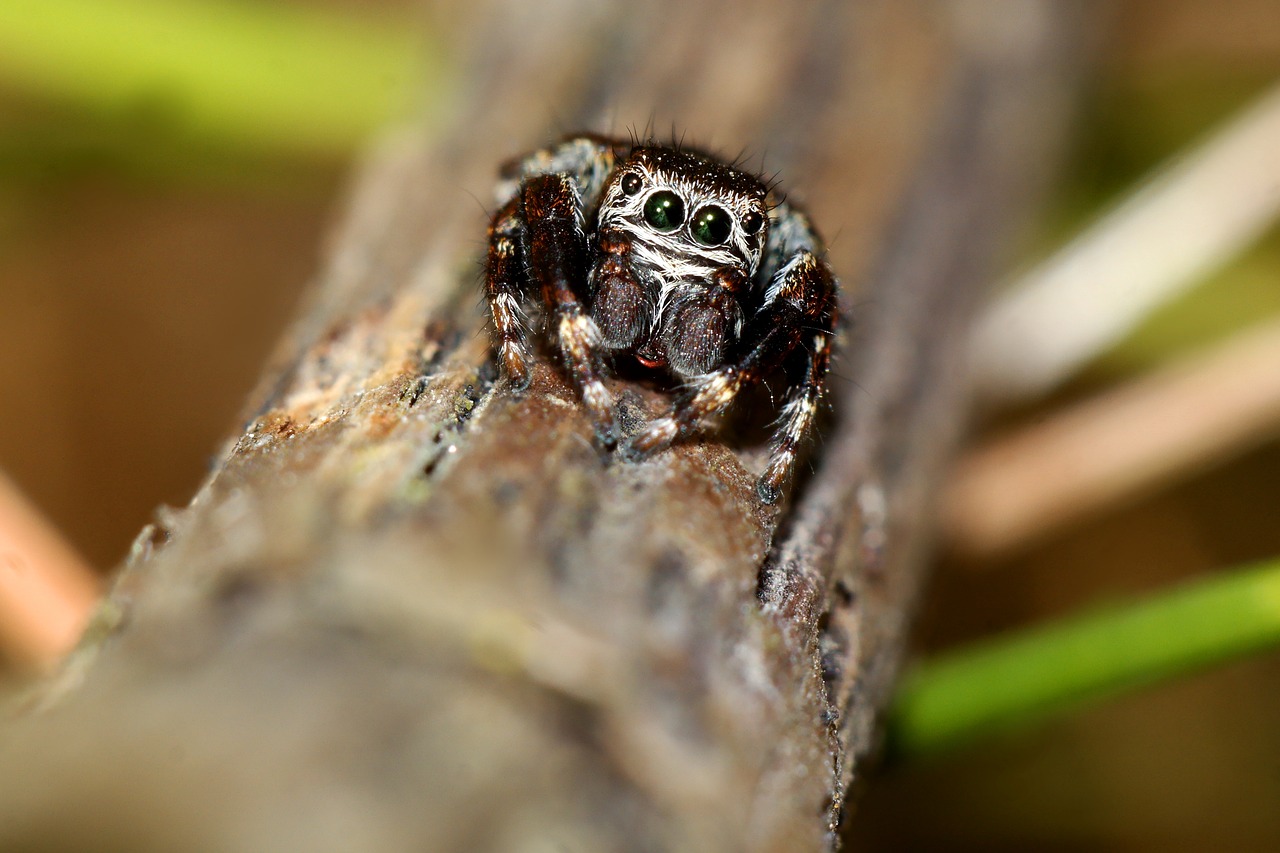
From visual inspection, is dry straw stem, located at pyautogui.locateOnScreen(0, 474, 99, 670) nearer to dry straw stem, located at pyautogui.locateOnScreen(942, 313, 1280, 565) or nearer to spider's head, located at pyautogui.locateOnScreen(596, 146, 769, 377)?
spider's head, located at pyautogui.locateOnScreen(596, 146, 769, 377)

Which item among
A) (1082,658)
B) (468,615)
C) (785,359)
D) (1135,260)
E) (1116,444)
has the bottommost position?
(468,615)

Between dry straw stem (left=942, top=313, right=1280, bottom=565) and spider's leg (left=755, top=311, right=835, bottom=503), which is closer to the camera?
spider's leg (left=755, top=311, right=835, bottom=503)

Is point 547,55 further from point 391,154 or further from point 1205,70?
point 1205,70

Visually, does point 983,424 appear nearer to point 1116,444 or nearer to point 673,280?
point 1116,444

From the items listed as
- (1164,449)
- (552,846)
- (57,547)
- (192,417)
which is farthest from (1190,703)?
(192,417)

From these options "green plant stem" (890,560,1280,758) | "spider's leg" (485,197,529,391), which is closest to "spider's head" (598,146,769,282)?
"spider's leg" (485,197,529,391)

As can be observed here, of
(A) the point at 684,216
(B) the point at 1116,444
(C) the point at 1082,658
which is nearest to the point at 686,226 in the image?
(A) the point at 684,216
